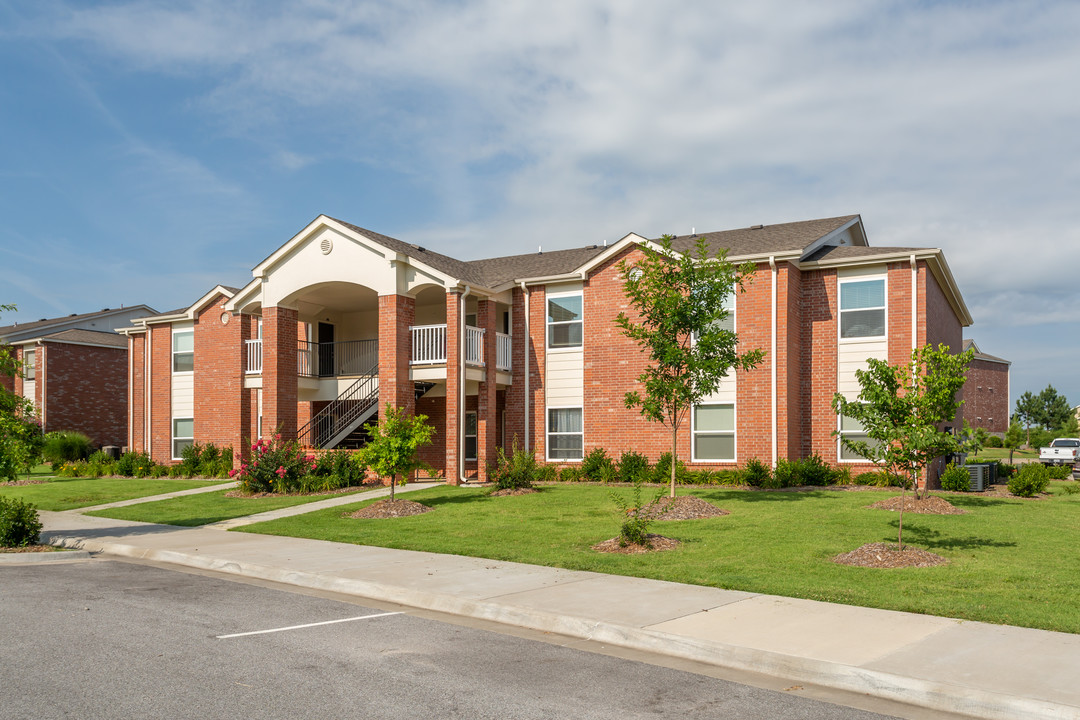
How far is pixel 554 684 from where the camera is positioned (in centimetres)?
631

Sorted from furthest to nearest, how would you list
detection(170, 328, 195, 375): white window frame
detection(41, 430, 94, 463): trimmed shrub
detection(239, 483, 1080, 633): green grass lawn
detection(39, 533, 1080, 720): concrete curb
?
detection(41, 430, 94, 463): trimmed shrub, detection(170, 328, 195, 375): white window frame, detection(239, 483, 1080, 633): green grass lawn, detection(39, 533, 1080, 720): concrete curb

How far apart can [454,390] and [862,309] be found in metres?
11.3

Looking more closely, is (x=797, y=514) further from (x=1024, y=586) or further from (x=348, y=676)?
(x=348, y=676)

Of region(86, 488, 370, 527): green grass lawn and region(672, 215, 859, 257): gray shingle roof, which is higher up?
region(672, 215, 859, 257): gray shingle roof

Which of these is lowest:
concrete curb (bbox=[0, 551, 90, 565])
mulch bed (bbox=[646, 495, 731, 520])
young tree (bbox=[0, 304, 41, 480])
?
concrete curb (bbox=[0, 551, 90, 565])

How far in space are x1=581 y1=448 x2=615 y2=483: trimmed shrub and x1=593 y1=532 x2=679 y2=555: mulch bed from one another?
10.8 metres

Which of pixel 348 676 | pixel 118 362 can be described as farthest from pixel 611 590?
pixel 118 362

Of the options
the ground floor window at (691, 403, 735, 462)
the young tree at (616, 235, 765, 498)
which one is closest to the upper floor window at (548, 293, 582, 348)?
the ground floor window at (691, 403, 735, 462)

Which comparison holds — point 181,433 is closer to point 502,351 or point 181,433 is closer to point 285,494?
point 285,494

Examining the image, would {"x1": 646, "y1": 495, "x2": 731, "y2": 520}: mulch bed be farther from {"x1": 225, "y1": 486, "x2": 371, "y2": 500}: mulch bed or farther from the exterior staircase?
the exterior staircase

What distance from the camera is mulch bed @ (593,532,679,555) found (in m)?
12.0

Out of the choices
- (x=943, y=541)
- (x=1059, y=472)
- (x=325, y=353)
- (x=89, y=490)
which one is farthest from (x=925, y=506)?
(x=89, y=490)

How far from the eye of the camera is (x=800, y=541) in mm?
12469

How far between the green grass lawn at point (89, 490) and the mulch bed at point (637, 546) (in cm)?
1457
